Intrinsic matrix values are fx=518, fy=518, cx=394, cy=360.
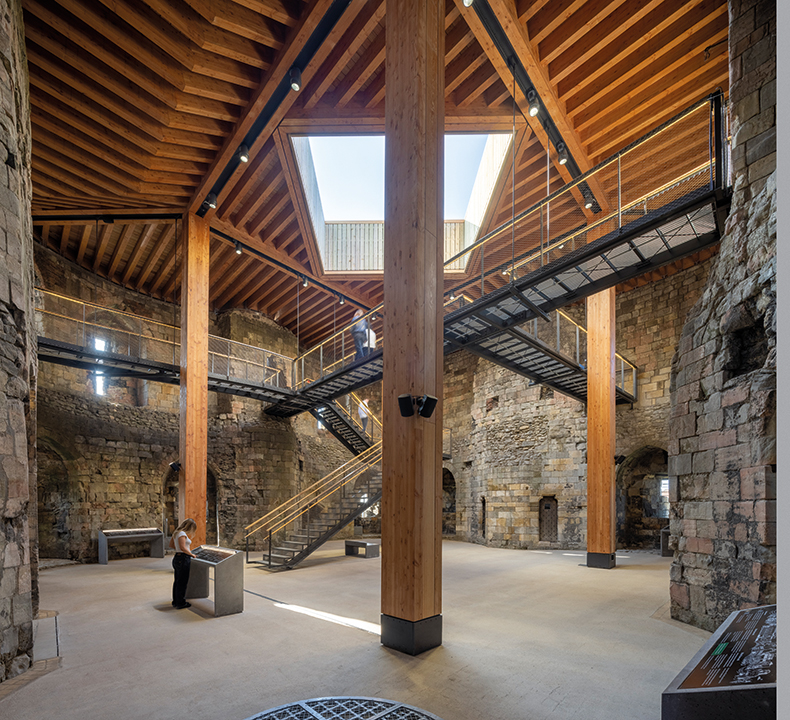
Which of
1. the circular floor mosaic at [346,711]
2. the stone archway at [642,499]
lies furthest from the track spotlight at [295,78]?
the stone archway at [642,499]

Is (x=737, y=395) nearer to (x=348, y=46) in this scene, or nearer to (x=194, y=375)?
(x=348, y=46)

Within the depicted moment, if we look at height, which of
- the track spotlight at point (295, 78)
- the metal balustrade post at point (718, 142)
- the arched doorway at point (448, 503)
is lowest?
the arched doorway at point (448, 503)

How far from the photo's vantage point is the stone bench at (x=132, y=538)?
11.9 meters

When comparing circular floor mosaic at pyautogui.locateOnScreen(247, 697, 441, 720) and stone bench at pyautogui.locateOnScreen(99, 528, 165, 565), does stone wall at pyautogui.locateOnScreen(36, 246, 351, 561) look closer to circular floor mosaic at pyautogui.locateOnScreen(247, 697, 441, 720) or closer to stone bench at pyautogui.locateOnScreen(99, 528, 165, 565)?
stone bench at pyautogui.locateOnScreen(99, 528, 165, 565)

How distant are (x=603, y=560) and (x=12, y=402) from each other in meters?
10.2

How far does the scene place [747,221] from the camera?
5.55 meters

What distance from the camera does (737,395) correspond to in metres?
5.52

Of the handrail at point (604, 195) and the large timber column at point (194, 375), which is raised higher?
the handrail at point (604, 195)

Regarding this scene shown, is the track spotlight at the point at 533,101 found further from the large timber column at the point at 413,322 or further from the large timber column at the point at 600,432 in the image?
the large timber column at the point at 600,432

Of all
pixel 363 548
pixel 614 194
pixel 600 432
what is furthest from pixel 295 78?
pixel 363 548

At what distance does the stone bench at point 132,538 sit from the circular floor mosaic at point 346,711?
32.9 ft

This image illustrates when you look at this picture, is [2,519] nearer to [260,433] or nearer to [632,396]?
[260,433]

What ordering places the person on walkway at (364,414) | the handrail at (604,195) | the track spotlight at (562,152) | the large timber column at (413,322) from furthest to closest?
the person on walkway at (364,414) < the track spotlight at (562,152) < the handrail at (604,195) < the large timber column at (413,322)

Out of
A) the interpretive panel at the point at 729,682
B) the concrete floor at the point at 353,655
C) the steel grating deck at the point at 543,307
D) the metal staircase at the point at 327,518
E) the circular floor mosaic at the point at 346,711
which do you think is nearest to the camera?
the interpretive panel at the point at 729,682
